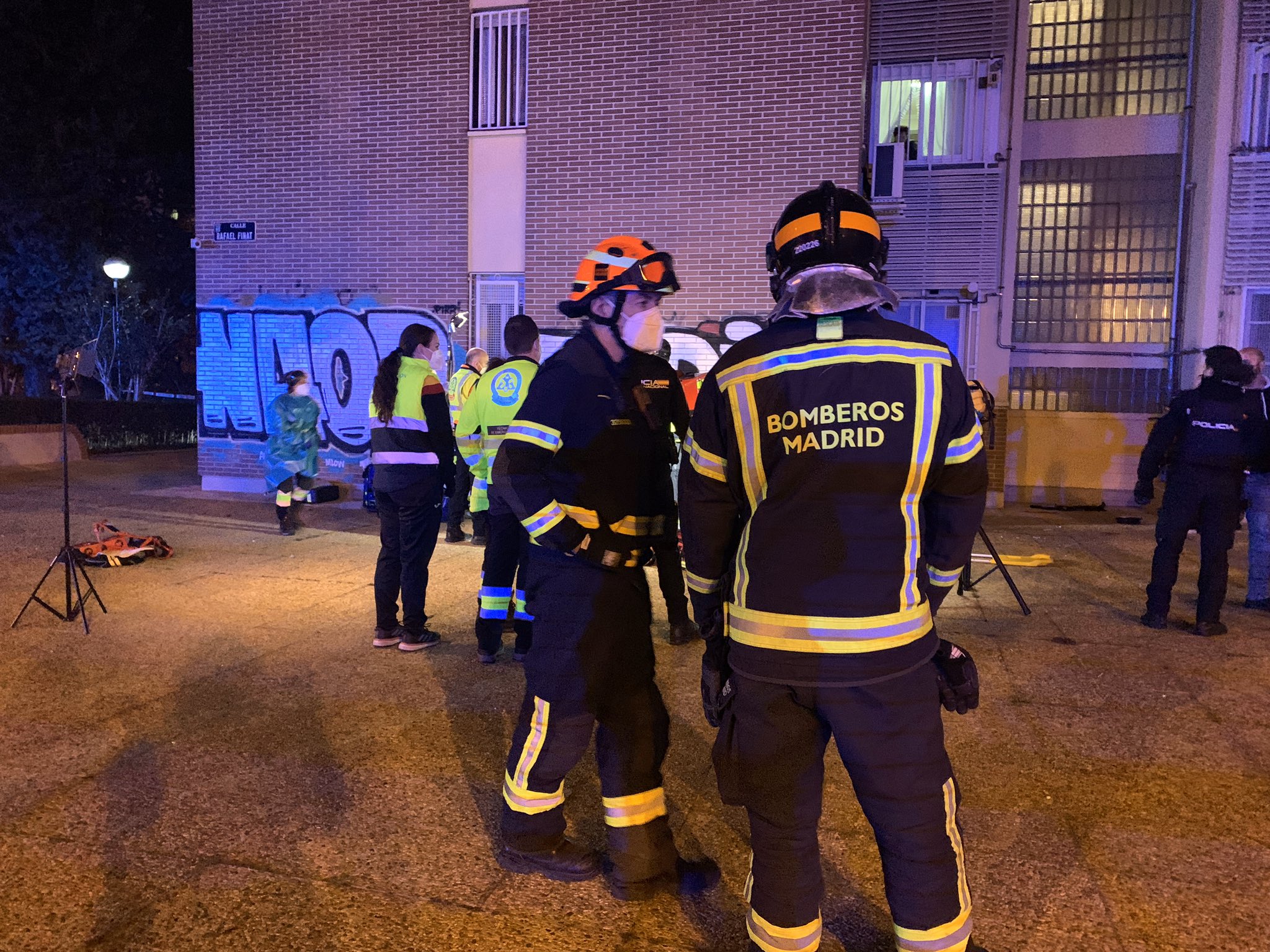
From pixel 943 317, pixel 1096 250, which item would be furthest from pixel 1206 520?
pixel 1096 250

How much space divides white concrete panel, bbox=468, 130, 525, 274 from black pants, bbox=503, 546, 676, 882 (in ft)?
31.8

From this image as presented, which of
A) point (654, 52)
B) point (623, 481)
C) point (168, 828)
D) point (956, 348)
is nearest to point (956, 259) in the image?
point (956, 348)

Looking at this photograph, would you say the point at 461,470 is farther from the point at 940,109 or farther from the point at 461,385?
the point at 940,109

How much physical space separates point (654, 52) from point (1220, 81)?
8613 millimetres

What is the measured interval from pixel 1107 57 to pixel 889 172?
5975 millimetres

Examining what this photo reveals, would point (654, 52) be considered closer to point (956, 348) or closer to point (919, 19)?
point (919, 19)

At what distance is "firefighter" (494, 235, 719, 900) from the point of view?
3.14 metres

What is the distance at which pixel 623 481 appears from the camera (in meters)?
3.24

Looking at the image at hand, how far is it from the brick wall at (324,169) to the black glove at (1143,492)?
28.1 ft

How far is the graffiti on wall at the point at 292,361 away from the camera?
41.8 ft

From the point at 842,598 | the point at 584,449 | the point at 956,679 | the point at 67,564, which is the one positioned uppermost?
the point at 584,449

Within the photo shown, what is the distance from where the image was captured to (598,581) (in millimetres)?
3148

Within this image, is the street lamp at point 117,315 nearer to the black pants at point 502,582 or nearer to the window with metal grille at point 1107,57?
the black pants at point 502,582

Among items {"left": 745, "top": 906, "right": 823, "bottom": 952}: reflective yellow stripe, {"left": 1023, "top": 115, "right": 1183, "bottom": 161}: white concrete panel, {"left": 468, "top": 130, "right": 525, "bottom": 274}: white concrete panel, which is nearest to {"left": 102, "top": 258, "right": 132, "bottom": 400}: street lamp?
{"left": 468, "top": 130, "right": 525, "bottom": 274}: white concrete panel
